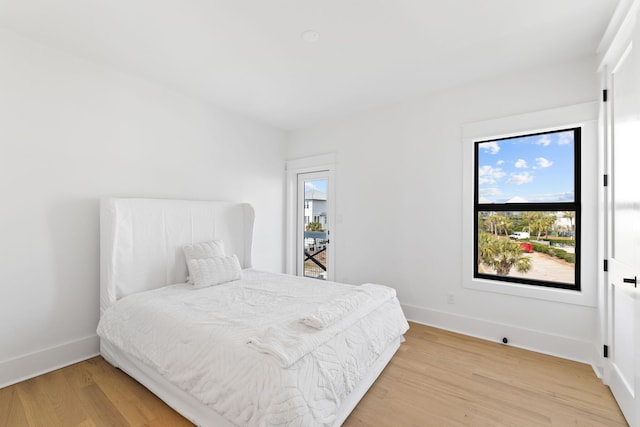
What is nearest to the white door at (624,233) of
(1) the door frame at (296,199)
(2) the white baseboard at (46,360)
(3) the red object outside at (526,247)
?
(3) the red object outside at (526,247)

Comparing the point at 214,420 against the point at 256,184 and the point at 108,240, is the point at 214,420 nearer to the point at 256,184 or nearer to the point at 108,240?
the point at 108,240

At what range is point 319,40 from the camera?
2.22 meters

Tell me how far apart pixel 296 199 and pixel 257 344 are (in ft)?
10.6

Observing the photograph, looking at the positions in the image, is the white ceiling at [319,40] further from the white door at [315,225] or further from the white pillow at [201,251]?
the white pillow at [201,251]

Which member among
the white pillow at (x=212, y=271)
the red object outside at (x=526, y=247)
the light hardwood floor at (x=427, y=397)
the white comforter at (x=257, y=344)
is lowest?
the light hardwood floor at (x=427, y=397)

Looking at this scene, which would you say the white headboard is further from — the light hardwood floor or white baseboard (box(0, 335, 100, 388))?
the light hardwood floor

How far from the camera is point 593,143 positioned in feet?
7.77

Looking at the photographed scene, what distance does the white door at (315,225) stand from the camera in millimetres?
4129

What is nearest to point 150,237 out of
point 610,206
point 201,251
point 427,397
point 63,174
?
point 201,251

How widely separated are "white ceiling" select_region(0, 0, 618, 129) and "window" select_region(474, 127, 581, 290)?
797 mm

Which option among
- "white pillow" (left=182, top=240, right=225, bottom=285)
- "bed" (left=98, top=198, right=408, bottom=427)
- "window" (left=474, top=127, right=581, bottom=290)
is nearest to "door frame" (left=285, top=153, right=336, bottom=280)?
"bed" (left=98, top=198, right=408, bottom=427)

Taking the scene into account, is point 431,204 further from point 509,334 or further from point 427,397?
point 427,397

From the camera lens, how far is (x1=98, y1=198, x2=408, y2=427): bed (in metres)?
1.39

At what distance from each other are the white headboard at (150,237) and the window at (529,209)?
2971mm
